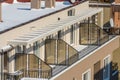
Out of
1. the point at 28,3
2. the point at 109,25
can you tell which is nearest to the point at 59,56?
the point at 28,3

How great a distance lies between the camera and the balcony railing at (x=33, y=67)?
79.9ft

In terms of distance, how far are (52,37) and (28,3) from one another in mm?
5907

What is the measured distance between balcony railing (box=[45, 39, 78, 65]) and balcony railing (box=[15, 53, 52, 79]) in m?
2.51

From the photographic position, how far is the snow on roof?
26.5m

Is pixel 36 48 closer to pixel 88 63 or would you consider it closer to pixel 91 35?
pixel 88 63

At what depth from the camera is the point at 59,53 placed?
90.0ft

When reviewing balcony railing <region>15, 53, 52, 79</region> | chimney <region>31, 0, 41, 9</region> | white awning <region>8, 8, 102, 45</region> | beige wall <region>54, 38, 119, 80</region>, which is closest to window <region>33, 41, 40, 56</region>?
white awning <region>8, 8, 102, 45</region>

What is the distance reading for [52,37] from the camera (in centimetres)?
2931

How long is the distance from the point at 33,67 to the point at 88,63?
4997mm

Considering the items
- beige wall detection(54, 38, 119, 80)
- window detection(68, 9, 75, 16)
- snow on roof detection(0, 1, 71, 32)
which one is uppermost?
snow on roof detection(0, 1, 71, 32)

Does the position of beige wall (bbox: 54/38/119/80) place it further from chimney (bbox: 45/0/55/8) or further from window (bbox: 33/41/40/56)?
chimney (bbox: 45/0/55/8)

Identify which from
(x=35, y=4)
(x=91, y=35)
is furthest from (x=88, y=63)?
(x=35, y=4)

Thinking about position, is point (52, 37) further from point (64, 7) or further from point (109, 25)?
point (109, 25)

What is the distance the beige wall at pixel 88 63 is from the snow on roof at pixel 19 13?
2933 mm
